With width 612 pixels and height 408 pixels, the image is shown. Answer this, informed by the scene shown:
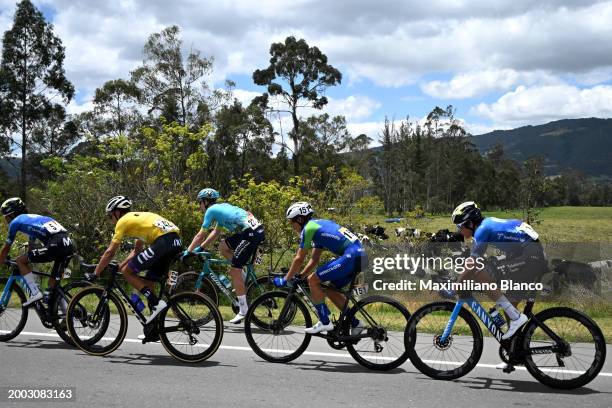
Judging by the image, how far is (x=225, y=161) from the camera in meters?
48.1

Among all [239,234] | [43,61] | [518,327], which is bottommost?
[518,327]

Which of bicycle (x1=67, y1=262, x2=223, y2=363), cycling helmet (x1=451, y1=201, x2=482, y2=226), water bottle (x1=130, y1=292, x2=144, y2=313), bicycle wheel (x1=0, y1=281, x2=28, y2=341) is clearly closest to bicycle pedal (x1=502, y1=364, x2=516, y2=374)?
cycling helmet (x1=451, y1=201, x2=482, y2=226)

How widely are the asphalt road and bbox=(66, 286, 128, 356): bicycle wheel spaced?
0.15 meters

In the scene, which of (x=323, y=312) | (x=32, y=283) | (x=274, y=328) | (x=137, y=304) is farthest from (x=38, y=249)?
(x=323, y=312)

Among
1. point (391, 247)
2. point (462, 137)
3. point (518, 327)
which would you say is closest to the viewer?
point (518, 327)

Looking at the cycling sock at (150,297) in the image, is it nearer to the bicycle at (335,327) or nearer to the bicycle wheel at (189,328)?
the bicycle wheel at (189,328)

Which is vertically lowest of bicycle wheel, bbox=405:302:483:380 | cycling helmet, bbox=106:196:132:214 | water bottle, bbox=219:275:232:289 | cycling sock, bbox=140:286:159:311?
bicycle wheel, bbox=405:302:483:380

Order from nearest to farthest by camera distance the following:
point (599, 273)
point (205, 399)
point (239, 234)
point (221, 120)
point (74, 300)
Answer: point (205, 399) → point (74, 300) → point (239, 234) → point (599, 273) → point (221, 120)

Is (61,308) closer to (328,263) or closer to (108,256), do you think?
(108,256)

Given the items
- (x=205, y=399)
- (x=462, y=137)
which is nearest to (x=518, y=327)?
(x=205, y=399)

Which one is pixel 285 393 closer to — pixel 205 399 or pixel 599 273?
pixel 205 399

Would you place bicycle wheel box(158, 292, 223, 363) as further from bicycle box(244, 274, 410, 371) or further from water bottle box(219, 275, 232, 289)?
water bottle box(219, 275, 232, 289)

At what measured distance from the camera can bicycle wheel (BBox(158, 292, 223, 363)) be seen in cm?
696

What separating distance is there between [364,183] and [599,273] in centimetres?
607
